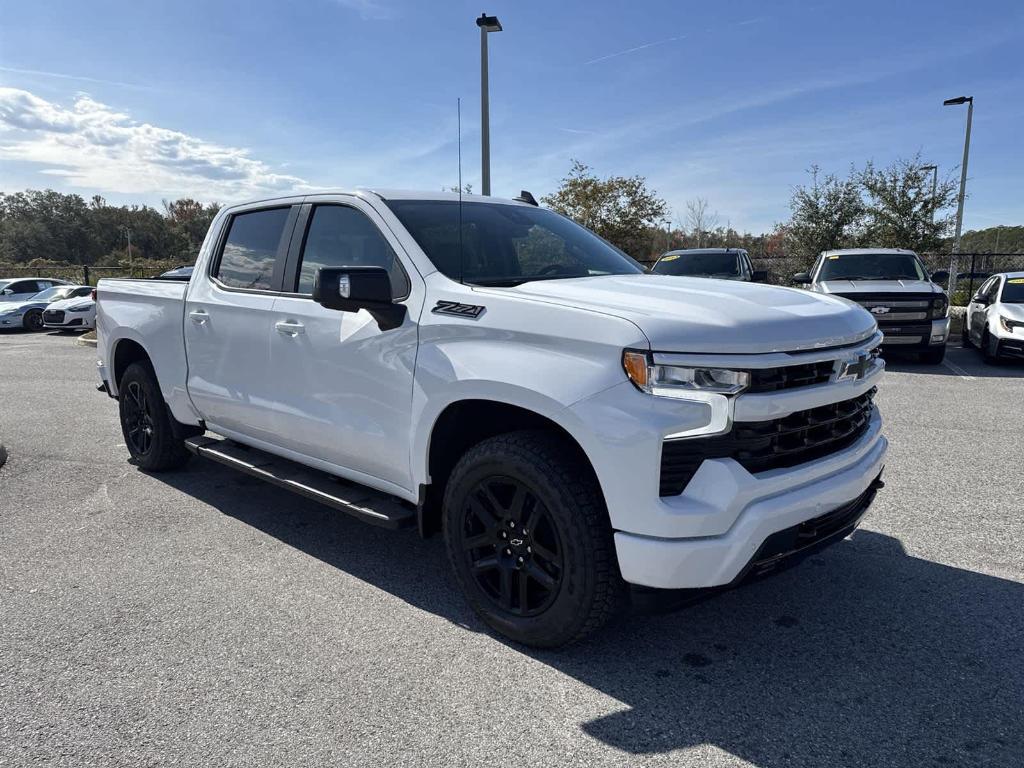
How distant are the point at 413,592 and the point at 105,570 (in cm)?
164

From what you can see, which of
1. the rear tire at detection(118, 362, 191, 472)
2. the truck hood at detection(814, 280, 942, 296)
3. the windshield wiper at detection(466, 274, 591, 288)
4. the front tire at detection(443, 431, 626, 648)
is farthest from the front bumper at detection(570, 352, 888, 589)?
the truck hood at detection(814, 280, 942, 296)

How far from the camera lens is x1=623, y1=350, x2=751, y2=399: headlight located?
8.21ft

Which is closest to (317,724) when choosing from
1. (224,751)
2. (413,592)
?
(224,751)

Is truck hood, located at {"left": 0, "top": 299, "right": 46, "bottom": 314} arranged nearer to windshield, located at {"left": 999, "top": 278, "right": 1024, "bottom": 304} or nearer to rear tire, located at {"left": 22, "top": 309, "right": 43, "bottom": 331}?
rear tire, located at {"left": 22, "top": 309, "right": 43, "bottom": 331}

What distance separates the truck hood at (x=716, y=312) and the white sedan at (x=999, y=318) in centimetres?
961

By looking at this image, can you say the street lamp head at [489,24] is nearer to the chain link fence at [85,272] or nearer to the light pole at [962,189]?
the light pole at [962,189]

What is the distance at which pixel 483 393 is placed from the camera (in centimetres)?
291

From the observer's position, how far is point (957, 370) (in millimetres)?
10914

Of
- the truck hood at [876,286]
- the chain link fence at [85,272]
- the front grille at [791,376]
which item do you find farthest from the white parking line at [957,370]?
the chain link fence at [85,272]

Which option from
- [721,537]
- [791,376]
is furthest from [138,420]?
[791,376]

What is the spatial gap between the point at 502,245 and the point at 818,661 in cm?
234

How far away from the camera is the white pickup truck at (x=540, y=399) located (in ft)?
8.24

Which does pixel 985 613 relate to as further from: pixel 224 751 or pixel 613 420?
pixel 224 751

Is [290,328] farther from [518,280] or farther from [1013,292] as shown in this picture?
[1013,292]
